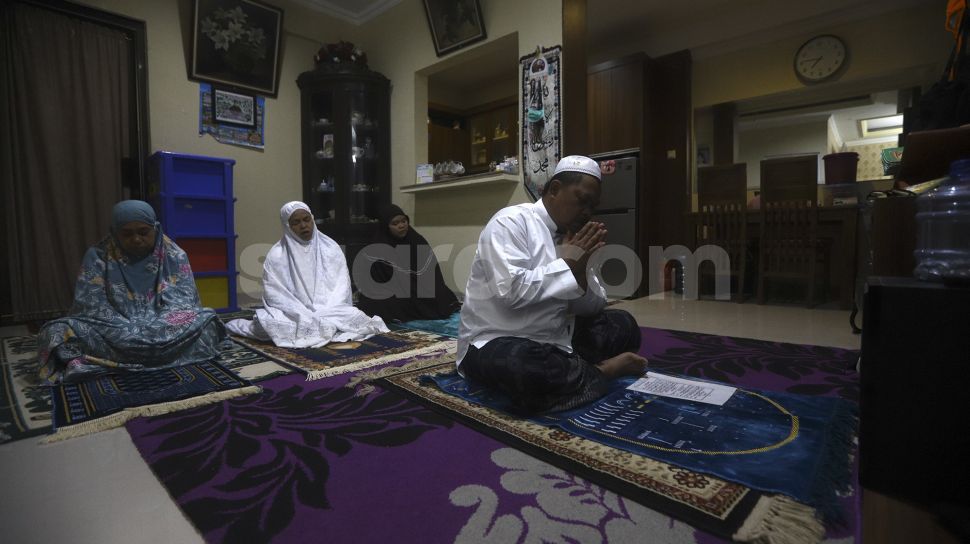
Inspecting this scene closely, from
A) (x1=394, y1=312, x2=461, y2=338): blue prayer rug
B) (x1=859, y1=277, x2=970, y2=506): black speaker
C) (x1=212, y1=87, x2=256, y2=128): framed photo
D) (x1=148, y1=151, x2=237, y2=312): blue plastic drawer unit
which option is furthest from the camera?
(x1=212, y1=87, x2=256, y2=128): framed photo

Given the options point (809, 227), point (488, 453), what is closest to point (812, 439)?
point (488, 453)

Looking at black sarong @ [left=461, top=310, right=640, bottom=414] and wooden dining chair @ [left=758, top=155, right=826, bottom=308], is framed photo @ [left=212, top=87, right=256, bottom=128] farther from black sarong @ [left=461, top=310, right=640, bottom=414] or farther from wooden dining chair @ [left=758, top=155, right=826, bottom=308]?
wooden dining chair @ [left=758, top=155, right=826, bottom=308]

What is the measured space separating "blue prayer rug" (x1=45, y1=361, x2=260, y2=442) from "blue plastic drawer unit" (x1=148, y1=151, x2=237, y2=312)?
2288 millimetres

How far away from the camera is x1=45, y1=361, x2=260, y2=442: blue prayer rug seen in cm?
159

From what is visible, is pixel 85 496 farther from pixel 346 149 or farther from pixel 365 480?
pixel 346 149

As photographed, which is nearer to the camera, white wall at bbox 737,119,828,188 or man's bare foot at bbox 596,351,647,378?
man's bare foot at bbox 596,351,647,378

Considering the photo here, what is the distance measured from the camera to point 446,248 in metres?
5.00

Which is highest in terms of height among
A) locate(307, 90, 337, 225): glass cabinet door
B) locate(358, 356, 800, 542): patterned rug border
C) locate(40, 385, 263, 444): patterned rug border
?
locate(307, 90, 337, 225): glass cabinet door

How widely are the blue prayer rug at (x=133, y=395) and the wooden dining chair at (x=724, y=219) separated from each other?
14.3ft

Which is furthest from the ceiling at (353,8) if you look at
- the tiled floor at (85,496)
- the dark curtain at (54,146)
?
the tiled floor at (85,496)

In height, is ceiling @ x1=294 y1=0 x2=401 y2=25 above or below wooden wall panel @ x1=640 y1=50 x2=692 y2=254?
above

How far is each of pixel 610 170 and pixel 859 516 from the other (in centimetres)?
469

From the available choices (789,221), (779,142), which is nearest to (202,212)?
(789,221)

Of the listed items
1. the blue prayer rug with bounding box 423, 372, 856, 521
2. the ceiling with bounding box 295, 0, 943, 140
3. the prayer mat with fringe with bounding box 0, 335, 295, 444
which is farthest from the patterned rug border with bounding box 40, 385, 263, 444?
the ceiling with bounding box 295, 0, 943, 140
